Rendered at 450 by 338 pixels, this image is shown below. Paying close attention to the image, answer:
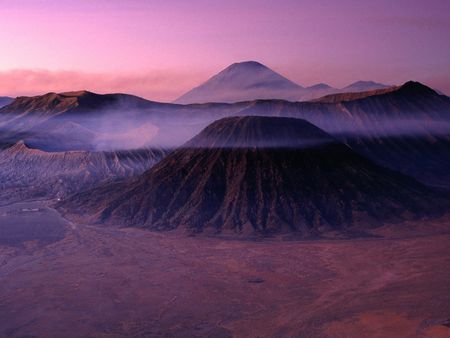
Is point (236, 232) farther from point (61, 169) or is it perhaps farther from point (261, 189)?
point (61, 169)

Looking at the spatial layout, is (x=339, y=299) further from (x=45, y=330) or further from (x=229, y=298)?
(x=45, y=330)

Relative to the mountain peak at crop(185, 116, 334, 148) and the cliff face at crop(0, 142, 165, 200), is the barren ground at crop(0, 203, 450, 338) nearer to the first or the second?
the mountain peak at crop(185, 116, 334, 148)

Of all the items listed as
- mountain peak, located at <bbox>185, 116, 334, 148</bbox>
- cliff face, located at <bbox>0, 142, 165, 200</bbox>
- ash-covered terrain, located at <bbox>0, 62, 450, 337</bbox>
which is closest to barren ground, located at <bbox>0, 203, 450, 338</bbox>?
Result: ash-covered terrain, located at <bbox>0, 62, 450, 337</bbox>

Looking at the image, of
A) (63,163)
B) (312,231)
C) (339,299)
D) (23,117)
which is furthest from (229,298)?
(23,117)

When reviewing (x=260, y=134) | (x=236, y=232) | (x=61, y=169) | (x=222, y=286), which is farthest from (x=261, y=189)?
A: (x=61, y=169)

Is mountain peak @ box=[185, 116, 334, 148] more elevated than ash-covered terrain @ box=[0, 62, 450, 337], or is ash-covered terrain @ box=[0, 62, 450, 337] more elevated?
mountain peak @ box=[185, 116, 334, 148]

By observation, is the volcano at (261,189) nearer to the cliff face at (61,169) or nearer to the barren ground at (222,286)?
the barren ground at (222,286)

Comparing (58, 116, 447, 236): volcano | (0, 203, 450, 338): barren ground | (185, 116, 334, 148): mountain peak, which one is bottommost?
(0, 203, 450, 338): barren ground
